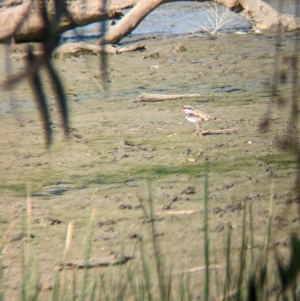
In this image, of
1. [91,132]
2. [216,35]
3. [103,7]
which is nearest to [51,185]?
[91,132]

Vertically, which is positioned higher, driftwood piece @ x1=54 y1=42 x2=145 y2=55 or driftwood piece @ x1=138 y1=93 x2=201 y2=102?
driftwood piece @ x1=138 y1=93 x2=201 y2=102

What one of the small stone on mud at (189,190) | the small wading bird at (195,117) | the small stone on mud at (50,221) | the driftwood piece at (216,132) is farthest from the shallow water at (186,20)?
the small stone on mud at (50,221)

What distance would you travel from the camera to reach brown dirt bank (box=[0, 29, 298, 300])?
4039 millimetres

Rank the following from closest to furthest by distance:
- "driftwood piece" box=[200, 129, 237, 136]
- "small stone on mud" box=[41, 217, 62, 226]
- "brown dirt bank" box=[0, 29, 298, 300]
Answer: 1. "brown dirt bank" box=[0, 29, 298, 300]
2. "small stone on mud" box=[41, 217, 62, 226]
3. "driftwood piece" box=[200, 129, 237, 136]

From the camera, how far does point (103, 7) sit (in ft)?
5.80

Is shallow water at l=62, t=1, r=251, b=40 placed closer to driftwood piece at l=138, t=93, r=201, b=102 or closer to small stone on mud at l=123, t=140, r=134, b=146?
driftwood piece at l=138, t=93, r=201, b=102

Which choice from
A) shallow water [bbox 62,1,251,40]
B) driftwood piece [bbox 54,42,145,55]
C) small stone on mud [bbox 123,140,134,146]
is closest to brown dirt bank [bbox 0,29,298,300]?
small stone on mud [bbox 123,140,134,146]

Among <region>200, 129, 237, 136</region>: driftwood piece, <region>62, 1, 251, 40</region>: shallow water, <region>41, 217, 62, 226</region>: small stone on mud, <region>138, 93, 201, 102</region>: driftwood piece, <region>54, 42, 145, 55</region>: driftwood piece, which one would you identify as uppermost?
<region>41, 217, 62, 226</region>: small stone on mud

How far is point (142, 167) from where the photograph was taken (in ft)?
17.6

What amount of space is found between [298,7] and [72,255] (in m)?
1.95

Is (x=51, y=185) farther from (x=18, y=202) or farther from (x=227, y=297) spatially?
(x=227, y=297)

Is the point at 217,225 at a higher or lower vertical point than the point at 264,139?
higher

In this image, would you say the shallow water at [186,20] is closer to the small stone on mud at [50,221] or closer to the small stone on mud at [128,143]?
the small stone on mud at [128,143]

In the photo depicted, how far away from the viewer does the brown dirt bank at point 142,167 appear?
404cm
